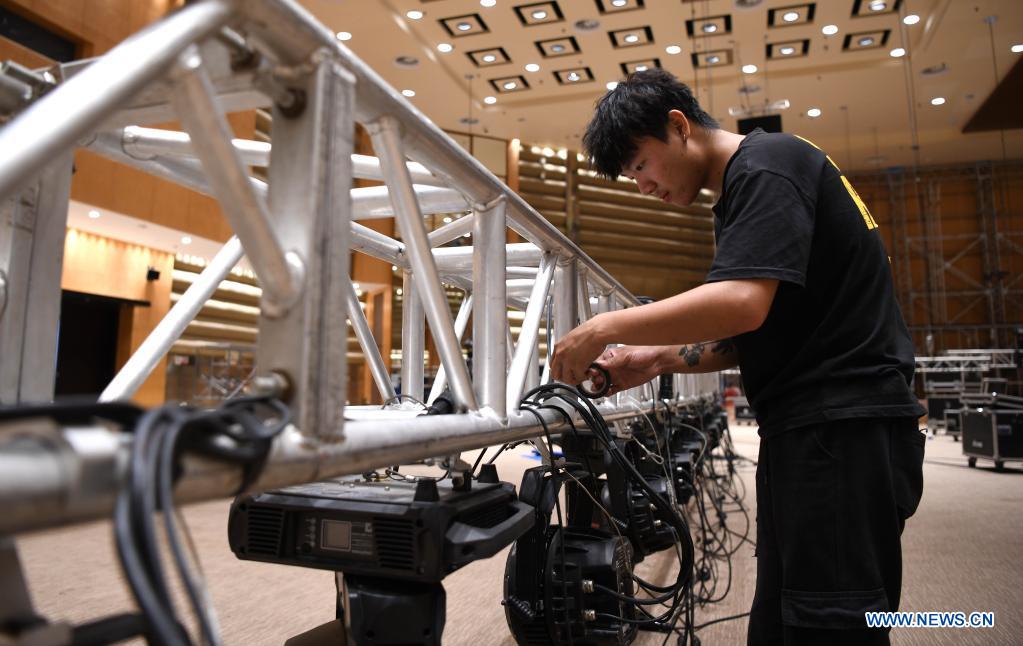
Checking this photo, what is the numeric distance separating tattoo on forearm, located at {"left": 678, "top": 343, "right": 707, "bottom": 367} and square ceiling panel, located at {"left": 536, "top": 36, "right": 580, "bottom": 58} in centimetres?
954

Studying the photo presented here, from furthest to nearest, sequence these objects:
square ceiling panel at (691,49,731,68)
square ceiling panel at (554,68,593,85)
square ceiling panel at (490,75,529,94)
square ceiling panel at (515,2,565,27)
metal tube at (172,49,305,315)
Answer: square ceiling panel at (490,75,529,94) < square ceiling panel at (554,68,593,85) < square ceiling panel at (691,49,731,68) < square ceiling panel at (515,2,565,27) < metal tube at (172,49,305,315)

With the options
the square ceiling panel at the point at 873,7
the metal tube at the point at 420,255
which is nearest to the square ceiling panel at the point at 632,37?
the square ceiling panel at the point at 873,7

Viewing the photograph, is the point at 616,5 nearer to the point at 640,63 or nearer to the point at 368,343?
the point at 640,63

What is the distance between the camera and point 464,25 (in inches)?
389

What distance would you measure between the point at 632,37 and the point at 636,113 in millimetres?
9810

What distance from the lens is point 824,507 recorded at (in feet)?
3.86

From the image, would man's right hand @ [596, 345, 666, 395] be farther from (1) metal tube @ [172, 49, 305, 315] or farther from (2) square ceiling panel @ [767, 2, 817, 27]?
(2) square ceiling panel @ [767, 2, 817, 27]

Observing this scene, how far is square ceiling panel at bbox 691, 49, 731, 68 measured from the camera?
10.6m

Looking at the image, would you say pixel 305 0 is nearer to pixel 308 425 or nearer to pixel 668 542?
pixel 668 542

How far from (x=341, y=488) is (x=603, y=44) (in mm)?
10464

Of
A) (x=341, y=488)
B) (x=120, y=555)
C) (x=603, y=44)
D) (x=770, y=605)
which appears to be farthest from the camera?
(x=603, y=44)

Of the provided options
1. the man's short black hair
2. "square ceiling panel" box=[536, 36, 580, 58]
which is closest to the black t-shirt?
the man's short black hair

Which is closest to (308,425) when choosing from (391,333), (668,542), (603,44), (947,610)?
(668,542)

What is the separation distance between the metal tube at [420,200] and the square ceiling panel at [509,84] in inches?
422
